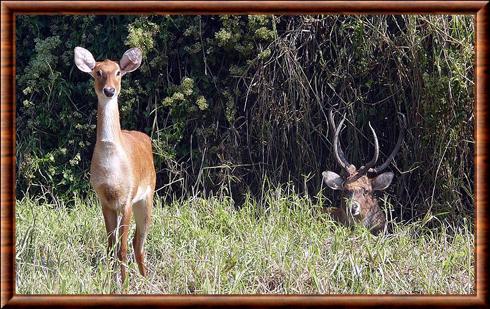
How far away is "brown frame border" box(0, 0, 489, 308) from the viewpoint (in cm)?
424

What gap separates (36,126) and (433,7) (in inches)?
174

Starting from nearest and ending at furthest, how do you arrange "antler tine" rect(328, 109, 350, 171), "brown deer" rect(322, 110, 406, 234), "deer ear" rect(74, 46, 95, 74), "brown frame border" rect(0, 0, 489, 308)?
"brown frame border" rect(0, 0, 489, 308)
"deer ear" rect(74, 46, 95, 74)
"brown deer" rect(322, 110, 406, 234)
"antler tine" rect(328, 109, 350, 171)

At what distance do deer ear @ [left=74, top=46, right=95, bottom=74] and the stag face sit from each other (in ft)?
7.34

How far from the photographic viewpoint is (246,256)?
5.47m

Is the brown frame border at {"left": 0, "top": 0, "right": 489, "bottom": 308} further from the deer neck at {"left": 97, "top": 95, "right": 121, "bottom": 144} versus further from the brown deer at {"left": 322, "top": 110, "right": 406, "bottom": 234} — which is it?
the brown deer at {"left": 322, "top": 110, "right": 406, "bottom": 234}

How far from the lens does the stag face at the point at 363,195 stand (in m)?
6.82

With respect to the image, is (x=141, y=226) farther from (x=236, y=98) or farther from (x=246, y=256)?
(x=236, y=98)

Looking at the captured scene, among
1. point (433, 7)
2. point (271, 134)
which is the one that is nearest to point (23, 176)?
point (271, 134)

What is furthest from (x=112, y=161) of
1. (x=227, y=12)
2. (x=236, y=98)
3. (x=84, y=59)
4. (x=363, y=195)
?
(x=236, y=98)

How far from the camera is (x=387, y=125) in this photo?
7.64 m

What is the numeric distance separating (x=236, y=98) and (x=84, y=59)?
252 cm


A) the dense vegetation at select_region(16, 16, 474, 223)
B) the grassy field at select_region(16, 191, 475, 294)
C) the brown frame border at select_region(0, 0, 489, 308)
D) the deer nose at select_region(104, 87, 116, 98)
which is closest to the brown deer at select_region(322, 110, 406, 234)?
the grassy field at select_region(16, 191, 475, 294)

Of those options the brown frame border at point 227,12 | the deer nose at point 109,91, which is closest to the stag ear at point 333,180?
the deer nose at point 109,91

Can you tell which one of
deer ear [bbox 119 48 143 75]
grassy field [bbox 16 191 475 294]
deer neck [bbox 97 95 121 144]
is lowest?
grassy field [bbox 16 191 475 294]
